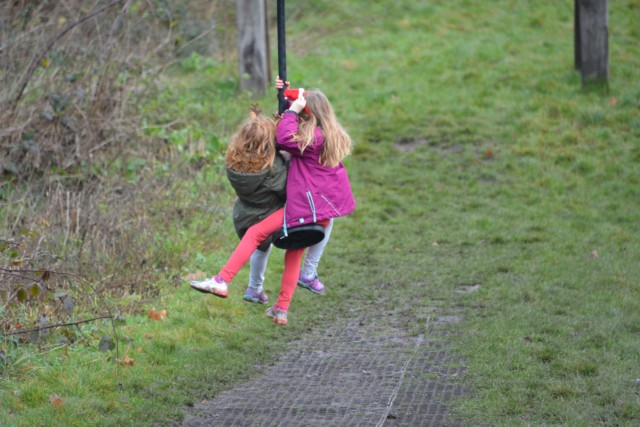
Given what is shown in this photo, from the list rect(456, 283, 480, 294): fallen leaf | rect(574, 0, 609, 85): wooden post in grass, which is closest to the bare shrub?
rect(456, 283, 480, 294): fallen leaf

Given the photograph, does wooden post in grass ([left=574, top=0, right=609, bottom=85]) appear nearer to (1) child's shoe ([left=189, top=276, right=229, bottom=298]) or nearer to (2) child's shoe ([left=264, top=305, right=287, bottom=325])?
(2) child's shoe ([left=264, top=305, right=287, bottom=325])

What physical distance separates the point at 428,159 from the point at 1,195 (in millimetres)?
5652

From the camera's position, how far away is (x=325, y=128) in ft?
19.5

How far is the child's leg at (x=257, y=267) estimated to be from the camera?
6.38 metres

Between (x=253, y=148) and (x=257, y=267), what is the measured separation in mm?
1055

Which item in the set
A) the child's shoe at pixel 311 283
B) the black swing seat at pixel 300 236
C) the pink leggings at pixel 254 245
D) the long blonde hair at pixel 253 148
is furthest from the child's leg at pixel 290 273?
the long blonde hair at pixel 253 148

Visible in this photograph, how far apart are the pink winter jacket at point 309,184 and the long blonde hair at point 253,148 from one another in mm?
89

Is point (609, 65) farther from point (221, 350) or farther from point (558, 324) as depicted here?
point (221, 350)

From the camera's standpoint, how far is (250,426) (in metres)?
5.20

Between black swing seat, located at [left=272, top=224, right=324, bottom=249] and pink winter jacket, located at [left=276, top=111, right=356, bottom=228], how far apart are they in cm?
4

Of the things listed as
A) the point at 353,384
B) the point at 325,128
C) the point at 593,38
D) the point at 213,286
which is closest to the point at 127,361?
the point at 213,286

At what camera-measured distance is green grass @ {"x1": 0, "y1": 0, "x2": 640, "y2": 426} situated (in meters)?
5.71

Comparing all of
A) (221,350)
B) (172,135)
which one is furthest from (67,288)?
(172,135)

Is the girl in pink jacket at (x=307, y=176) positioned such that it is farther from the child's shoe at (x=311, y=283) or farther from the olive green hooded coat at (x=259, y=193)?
the child's shoe at (x=311, y=283)
